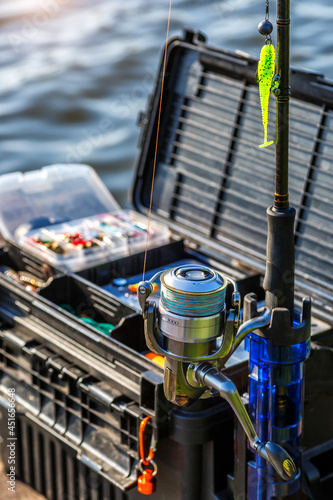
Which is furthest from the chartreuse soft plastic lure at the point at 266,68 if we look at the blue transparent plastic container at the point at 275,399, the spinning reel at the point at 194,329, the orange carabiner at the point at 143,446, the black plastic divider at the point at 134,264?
the black plastic divider at the point at 134,264

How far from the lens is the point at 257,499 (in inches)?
103

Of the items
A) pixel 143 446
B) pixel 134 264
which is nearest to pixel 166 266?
pixel 134 264

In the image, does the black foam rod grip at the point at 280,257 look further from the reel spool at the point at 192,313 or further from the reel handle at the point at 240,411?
the reel handle at the point at 240,411

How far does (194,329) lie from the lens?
2266mm

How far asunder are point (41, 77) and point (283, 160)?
23.2 feet

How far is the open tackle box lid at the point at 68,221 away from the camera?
383 cm

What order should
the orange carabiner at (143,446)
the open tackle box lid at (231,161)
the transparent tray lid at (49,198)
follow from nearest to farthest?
the orange carabiner at (143,446)
the open tackle box lid at (231,161)
the transparent tray lid at (49,198)

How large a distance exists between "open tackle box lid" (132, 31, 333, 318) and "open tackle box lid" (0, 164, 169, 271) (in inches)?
7.6

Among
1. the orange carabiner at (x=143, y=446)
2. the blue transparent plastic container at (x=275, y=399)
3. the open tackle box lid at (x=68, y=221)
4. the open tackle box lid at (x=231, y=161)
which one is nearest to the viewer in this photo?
the blue transparent plastic container at (x=275, y=399)

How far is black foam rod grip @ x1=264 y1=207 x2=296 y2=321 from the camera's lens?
92.2 inches

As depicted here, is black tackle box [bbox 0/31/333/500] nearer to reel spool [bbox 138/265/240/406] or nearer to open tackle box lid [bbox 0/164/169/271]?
open tackle box lid [bbox 0/164/169/271]

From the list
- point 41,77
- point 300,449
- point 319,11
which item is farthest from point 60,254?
point 319,11

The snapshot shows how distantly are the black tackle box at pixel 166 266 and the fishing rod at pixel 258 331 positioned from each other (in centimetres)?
34

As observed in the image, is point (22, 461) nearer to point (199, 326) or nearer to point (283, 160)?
point (199, 326)
